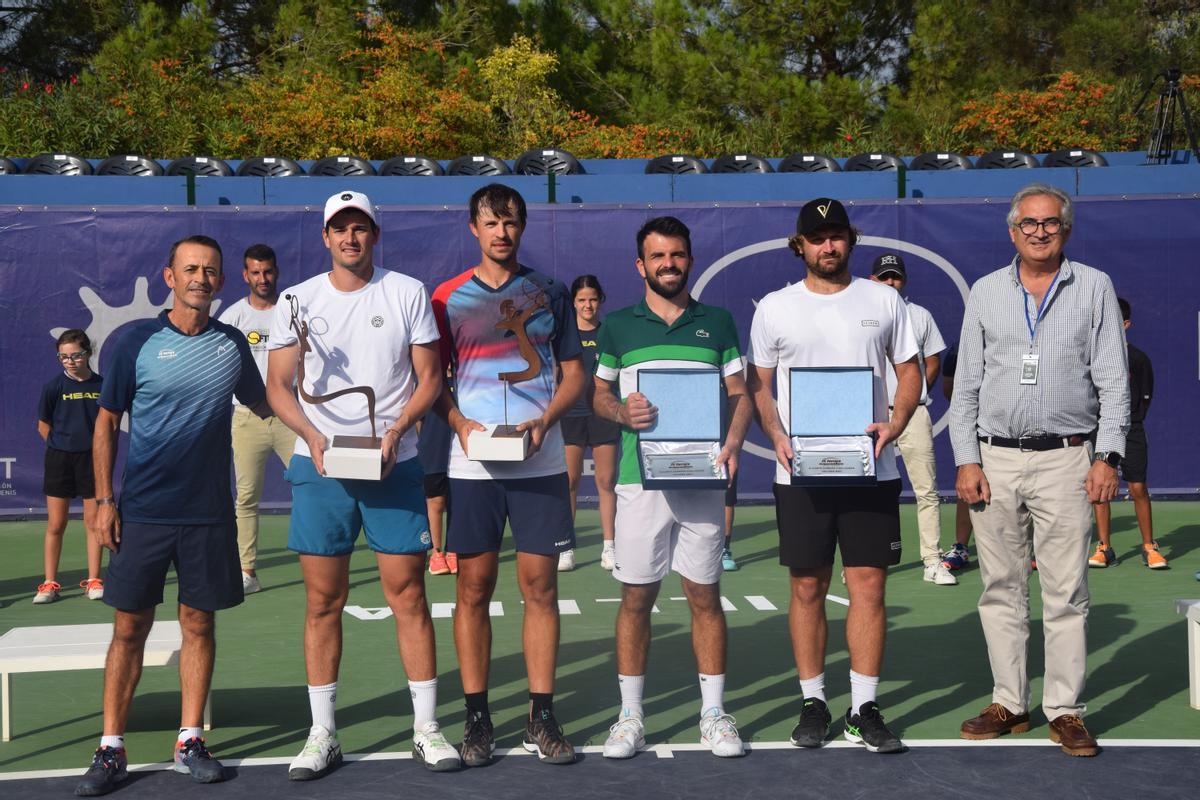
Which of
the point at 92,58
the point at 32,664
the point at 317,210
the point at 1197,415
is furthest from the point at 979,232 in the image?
the point at 92,58

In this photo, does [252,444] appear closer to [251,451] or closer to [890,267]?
[251,451]

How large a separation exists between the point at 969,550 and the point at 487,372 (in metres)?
5.91

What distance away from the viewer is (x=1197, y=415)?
39.0 ft

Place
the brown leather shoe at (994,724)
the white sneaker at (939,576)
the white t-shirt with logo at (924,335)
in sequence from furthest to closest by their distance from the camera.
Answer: the white sneaker at (939,576) < the white t-shirt with logo at (924,335) < the brown leather shoe at (994,724)

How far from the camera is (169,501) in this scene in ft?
16.6

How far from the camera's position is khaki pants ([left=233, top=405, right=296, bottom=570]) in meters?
8.69

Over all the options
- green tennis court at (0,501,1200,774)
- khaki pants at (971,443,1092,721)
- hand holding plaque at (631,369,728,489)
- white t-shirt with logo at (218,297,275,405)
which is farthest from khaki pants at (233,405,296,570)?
khaki pants at (971,443,1092,721)

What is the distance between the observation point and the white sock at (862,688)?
532cm

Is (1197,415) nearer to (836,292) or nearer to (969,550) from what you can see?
(969,550)

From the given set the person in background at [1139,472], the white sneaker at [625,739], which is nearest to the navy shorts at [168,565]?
the white sneaker at [625,739]

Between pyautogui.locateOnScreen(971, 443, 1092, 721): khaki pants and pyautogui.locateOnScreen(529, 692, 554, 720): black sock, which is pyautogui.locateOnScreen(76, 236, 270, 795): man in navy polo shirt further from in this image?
pyautogui.locateOnScreen(971, 443, 1092, 721): khaki pants

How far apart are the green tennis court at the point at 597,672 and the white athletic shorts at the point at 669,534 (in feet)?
2.29

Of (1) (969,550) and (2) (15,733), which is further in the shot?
(1) (969,550)

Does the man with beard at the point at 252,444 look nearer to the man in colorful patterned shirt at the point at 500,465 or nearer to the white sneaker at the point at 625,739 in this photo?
the man in colorful patterned shirt at the point at 500,465
